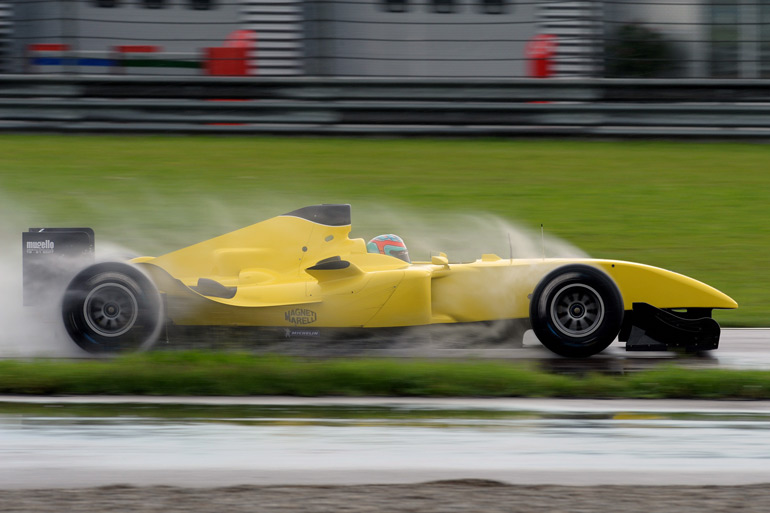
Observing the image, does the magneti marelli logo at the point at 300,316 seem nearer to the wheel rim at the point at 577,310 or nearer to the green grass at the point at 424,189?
the wheel rim at the point at 577,310

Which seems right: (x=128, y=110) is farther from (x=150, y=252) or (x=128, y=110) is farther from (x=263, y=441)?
(x=263, y=441)

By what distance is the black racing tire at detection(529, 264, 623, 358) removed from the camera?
6.45m

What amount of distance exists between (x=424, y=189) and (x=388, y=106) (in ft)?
6.37

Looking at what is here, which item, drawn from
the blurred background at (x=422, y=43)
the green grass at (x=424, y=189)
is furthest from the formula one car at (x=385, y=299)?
the blurred background at (x=422, y=43)

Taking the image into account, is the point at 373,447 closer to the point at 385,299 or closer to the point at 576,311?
the point at 385,299

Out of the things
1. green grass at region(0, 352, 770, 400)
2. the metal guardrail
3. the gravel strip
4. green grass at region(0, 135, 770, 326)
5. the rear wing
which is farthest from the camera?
the metal guardrail

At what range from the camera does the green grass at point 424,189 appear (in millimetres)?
9969

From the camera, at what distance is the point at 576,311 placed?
21.6 feet

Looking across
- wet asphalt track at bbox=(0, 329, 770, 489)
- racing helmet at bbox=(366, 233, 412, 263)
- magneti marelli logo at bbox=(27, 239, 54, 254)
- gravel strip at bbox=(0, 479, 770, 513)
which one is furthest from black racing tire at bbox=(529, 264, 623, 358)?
magneti marelli logo at bbox=(27, 239, 54, 254)

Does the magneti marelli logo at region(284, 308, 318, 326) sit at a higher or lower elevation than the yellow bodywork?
lower

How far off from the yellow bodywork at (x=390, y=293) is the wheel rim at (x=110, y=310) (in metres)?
0.23

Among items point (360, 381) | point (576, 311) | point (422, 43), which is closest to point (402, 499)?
point (360, 381)

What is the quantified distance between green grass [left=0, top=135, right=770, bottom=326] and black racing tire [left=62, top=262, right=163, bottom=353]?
2.77m

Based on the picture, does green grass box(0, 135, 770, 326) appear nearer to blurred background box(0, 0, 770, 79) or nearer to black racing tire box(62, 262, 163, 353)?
blurred background box(0, 0, 770, 79)
